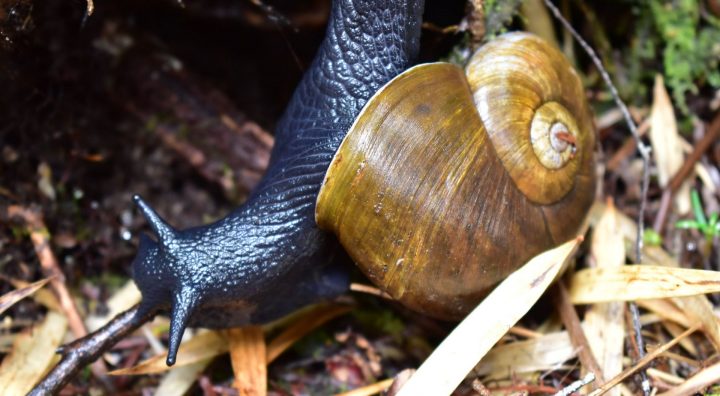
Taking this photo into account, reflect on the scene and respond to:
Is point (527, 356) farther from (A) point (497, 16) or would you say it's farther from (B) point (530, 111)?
(A) point (497, 16)

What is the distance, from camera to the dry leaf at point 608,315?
2.28 meters

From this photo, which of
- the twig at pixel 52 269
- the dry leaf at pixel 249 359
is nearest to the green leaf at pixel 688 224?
the dry leaf at pixel 249 359

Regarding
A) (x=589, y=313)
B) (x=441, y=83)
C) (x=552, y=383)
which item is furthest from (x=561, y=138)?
(x=552, y=383)

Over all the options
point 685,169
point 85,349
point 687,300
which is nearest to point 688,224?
point 685,169

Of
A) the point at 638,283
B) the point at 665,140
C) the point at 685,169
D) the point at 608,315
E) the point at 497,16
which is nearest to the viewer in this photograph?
the point at 638,283

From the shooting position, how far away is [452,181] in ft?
6.75

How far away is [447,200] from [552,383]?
2.66ft

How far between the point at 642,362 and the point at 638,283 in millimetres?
305

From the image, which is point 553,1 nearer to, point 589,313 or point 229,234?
point 589,313

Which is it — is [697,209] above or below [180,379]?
above

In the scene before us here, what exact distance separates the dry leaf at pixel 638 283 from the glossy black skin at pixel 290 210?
1.02 meters

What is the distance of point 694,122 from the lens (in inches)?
115

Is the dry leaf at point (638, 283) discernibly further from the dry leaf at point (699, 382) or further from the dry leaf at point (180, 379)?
the dry leaf at point (180, 379)

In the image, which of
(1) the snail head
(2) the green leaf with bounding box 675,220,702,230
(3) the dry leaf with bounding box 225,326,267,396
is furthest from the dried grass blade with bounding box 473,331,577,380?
(1) the snail head
